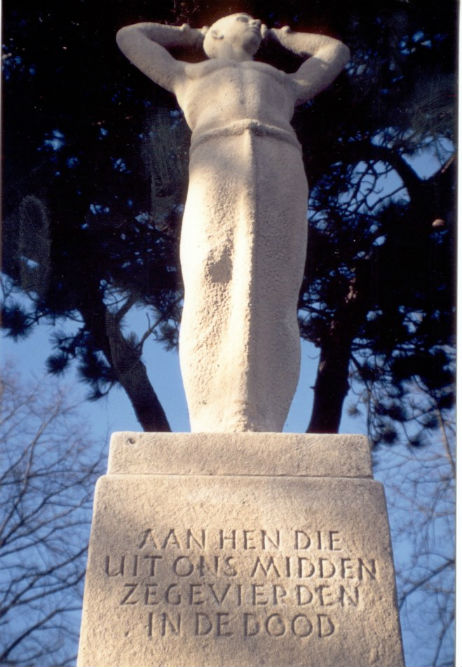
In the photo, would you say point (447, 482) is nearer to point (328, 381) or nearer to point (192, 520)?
point (328, 381)

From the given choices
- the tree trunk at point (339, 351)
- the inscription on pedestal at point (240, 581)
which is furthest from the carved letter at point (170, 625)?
the tree trunk at point (339, 351)

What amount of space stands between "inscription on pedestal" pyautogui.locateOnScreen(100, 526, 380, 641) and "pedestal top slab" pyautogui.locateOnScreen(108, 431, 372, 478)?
0.58 ft

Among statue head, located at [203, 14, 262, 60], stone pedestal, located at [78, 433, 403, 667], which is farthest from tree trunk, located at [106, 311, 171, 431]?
stone pedestal, located at [78, 433, 403, 667]

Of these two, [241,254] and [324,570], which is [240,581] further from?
[241,254]

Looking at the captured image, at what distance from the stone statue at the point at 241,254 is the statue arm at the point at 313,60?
0.26 meters

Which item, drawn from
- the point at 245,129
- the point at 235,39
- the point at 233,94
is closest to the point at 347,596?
the point at 245,129

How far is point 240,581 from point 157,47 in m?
2.23

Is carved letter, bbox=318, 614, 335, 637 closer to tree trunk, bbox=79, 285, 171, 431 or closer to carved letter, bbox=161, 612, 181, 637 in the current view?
carved letter, bbox=161, 612, 181, 637

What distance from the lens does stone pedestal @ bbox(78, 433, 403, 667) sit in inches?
88.4

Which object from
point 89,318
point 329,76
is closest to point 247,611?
point 329,76

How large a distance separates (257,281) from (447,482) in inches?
151

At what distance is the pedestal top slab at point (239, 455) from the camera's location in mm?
2490

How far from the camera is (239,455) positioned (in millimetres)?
2504

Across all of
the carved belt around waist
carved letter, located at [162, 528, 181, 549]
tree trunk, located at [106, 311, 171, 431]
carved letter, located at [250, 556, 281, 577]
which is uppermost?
tree trunk, located at [106, 311, 171, 431]
